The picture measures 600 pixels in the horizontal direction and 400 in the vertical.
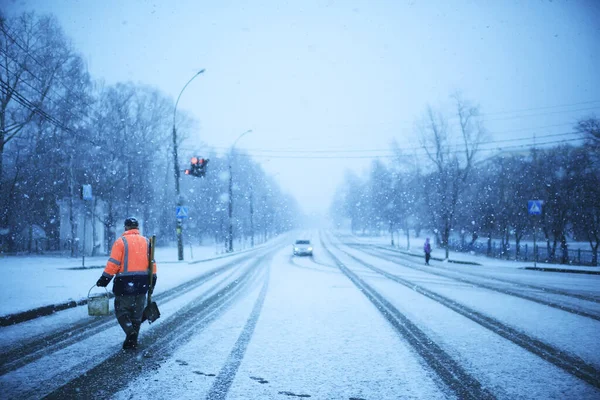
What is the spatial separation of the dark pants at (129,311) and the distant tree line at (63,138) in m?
16.1

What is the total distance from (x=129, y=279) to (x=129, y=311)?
52cm

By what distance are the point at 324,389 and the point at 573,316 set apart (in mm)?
6736

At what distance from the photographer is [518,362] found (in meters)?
4.44

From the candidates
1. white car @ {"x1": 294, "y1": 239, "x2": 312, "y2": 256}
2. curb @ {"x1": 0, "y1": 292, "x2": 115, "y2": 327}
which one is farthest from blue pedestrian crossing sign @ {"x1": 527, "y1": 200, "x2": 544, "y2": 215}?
curb @ {"x1": 0, "y1": 292, "x2": 115, "y2": 327}

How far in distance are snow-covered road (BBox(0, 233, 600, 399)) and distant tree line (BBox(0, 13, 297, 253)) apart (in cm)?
1547

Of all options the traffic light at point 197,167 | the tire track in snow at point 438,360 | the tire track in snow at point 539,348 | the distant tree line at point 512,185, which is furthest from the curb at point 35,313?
the distant tree line at point 512,185

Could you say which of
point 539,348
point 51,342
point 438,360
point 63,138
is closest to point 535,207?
point 539,348

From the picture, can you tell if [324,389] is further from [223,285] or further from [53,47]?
[53,47]

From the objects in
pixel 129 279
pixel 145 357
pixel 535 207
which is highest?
pixel 535 207

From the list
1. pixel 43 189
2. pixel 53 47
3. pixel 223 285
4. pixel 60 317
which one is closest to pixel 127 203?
pixel 43 189

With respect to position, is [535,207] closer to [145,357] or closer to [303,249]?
[303,249]

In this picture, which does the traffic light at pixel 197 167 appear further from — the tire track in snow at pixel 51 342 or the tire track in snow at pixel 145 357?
the tire track in snow at pixel 51 342

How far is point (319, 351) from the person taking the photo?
15.9 ft

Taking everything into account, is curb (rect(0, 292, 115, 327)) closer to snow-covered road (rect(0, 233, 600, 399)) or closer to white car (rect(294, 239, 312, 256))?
snow-covered road (rect(0, 233, 600, 399))
